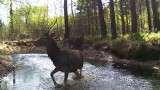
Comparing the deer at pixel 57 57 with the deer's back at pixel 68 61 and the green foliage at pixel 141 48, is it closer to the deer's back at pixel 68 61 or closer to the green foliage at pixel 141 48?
the deer's back at pixel 68 61

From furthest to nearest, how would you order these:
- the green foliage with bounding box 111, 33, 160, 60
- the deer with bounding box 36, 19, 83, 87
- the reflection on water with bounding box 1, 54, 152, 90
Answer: the green foliage with bounding box 111, 33, 160, 60, the deer with bounding box 36, 19, 83, 87, the reflection on water with bounding box 1, 54, 152, 90

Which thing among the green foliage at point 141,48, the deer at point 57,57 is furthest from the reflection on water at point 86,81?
the green foliage at point 141,48

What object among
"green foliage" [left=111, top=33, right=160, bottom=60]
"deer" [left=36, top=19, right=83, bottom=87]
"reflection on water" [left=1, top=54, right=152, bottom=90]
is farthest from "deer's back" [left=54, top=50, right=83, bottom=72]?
"green foliage" [left=111, top=33, right=160, bottom=60]

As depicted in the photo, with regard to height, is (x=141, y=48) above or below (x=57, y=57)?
below

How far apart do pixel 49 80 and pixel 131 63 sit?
763cm

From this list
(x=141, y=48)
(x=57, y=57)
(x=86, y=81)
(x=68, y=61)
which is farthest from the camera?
(x=141, y=48)

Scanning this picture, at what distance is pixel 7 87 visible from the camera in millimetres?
11703

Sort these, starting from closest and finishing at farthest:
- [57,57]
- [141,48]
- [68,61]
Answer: [57,57]
[68,61]
[141,48]

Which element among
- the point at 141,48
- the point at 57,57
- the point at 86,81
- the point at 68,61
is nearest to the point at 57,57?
the point at 57,57

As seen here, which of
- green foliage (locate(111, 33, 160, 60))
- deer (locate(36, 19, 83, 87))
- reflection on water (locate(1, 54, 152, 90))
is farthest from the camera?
green foliage (locate(111, 33, 160, 60))

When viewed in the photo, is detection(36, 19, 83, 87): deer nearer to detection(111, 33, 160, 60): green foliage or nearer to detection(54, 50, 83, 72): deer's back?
detection(54, 50, 83, 72): deer's back

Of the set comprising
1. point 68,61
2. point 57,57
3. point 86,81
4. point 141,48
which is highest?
point 57,57

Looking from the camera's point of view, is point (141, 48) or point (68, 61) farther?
point (141, 48)

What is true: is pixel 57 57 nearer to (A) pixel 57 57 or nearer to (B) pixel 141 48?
(A) pixel 57 57
